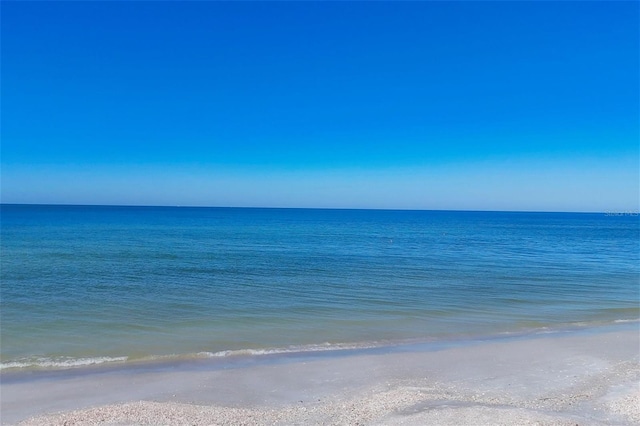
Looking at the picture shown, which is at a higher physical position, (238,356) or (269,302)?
(269,302)

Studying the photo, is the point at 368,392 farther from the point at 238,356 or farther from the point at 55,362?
the point at 55,362

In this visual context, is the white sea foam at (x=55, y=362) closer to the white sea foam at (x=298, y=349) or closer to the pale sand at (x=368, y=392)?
the pale sand at (x=368, y=392)

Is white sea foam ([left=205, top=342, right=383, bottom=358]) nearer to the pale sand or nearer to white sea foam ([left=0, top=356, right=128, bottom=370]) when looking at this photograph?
the pale sand

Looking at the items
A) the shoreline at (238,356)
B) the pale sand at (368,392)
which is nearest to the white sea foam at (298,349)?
the shoreline at (238,356)

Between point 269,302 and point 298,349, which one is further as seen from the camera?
point 269,302

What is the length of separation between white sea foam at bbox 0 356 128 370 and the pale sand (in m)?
0.76

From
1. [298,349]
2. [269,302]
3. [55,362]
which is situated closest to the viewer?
[55,362]

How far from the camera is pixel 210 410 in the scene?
292 inches

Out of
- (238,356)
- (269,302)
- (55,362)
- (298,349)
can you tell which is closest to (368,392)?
(298,349)

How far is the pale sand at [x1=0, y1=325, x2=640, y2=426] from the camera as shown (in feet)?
23.2

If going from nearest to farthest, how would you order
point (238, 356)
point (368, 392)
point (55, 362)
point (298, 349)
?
point (368, 392), point (55, 362), point (238, 356), point (298, 349)

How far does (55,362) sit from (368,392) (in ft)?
22.3

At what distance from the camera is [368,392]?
327 inches

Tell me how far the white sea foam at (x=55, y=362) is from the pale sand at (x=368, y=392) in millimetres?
756
